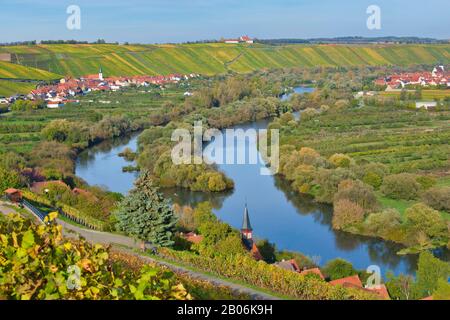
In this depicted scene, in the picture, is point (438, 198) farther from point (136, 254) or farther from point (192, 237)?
point (136, 254)

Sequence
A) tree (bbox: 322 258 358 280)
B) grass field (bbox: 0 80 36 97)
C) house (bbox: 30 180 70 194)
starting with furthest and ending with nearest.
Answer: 1. grass field (bbox: 0 80 36 97)
2. house (bbox: 30 180 70 194)
3. tree (bbox: 322 258 358 280)

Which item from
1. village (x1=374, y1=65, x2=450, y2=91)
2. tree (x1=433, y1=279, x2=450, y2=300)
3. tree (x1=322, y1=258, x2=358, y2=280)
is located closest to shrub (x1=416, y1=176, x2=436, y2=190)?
tree (x1=322, y1=258, x2=358, y2=280)

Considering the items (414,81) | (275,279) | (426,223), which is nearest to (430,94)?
(414,81)

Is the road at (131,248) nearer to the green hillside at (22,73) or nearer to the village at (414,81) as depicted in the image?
the green hillside at (22,73)

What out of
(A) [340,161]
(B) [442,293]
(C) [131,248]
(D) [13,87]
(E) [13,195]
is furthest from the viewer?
(D) [13,87]

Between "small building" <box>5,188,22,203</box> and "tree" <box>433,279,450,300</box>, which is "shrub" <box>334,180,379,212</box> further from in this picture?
"small building" <box>5,188,22,203</box>

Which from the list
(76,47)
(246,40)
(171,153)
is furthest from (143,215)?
(246,40)

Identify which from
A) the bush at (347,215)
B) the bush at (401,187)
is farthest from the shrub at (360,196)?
the bush at (401,187)
